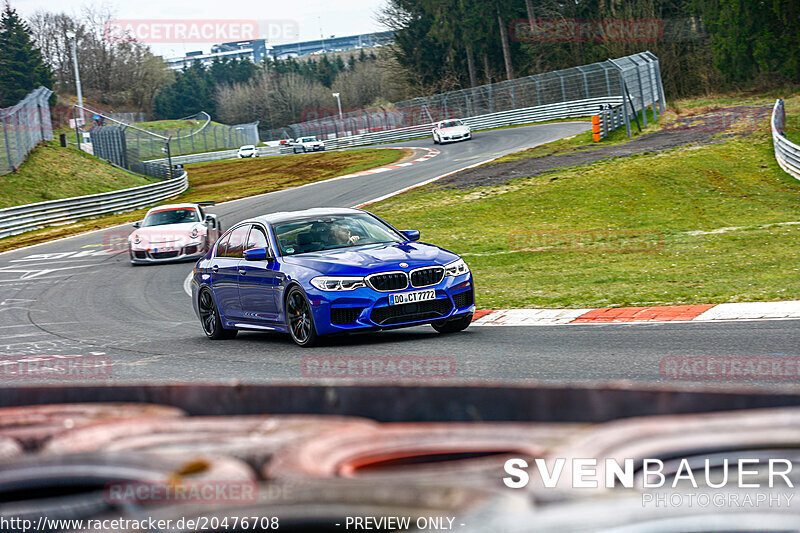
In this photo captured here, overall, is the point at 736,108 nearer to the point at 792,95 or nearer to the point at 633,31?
the point at 792,95

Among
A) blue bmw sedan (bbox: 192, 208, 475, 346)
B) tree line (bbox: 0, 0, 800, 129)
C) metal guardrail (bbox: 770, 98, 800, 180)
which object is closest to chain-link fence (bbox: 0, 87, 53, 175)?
tree line (bbox: 0, 0, 800, 129)

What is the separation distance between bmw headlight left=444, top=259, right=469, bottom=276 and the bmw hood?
0.06m

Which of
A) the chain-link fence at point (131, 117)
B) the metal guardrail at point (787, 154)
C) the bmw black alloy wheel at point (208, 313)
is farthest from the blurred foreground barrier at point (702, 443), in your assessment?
the chain-link fence at point (131, 117)

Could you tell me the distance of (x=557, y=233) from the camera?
71.6 ft

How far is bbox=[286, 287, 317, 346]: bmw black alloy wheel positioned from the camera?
1012 centimetres

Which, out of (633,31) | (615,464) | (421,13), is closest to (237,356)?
(615,464)

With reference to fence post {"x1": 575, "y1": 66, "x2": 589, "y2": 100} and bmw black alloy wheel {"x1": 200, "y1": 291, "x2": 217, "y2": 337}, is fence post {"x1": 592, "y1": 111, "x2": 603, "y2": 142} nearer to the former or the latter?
fence post {"x1": 575, "y1": 66, "x2": 589, "y2": 100}

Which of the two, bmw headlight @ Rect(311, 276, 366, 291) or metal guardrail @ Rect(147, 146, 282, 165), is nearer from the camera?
bmw headlight @ Rect(311, 276, 366, 291)

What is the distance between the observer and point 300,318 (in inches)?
407

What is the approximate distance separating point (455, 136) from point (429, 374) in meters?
48.8

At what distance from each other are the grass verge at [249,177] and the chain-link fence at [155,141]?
2697mm

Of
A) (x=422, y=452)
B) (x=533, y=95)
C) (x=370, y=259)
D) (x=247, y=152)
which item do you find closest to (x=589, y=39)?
(x=533, y=95)

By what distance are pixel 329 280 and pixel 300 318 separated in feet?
2.13

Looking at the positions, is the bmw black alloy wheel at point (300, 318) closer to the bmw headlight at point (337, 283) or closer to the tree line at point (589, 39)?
the bmw headlight at point (337, 283)
